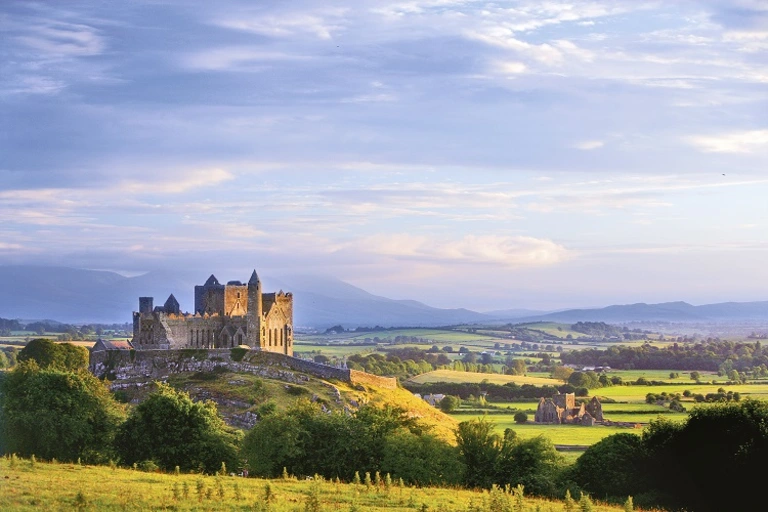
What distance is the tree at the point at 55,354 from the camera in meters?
91.1

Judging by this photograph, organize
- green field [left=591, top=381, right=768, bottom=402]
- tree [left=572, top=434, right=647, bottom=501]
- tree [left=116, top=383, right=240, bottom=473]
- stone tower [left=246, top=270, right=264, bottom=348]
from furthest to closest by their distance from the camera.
Result: green field [left=591, top=381, right=768, bottom=402] → stone tower [left=246, top=270, right=264, bottom=348] → tree [left=572, top=434, right=647, bottom=501] → tree [left=116, top=383, right=240, bottom=473]

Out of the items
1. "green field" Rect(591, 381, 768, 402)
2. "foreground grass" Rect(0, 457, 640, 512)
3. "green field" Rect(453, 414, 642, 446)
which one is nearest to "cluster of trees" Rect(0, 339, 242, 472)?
"foreground grass" Rect(0, 457, 640, 512)

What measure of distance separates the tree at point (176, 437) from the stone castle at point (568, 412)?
6537cm

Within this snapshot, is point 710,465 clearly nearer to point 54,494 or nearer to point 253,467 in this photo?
point 253,467

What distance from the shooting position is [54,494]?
3209cm

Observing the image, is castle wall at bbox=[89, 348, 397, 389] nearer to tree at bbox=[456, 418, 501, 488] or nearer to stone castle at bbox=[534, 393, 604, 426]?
tree at bbox=[456, 418, 501, 488]

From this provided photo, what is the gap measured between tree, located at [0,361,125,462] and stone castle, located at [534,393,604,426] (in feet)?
217

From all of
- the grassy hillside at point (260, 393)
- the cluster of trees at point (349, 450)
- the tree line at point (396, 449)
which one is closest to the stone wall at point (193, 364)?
the grassy hillside at point (260, 393)

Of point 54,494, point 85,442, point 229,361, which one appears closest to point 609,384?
point 229,361

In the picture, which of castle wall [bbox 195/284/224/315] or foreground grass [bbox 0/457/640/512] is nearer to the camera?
foreground grass [bbox 0/457/640/512]

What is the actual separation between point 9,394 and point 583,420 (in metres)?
71.7

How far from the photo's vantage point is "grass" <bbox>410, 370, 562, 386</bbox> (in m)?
154

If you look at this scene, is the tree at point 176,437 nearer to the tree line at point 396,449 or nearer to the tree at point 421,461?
the tree line at point 396,449

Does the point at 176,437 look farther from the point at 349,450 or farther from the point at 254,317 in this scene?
the point at 254,317
